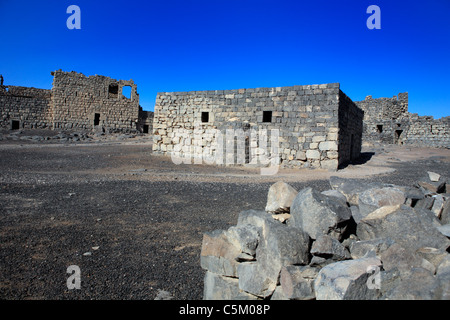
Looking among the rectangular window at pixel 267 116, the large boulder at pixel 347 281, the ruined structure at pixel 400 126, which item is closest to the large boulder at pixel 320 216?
the large boulder at pixel 347 281

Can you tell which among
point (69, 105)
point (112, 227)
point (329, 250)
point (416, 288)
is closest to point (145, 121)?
point (69, 105)

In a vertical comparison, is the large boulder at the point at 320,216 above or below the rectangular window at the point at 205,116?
below

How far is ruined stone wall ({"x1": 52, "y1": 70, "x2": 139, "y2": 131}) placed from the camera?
2605 cm

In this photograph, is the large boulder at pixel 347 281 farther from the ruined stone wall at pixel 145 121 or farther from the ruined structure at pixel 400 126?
the ruined stone wall at pixel 145 121

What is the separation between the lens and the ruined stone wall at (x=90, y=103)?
1025 inches

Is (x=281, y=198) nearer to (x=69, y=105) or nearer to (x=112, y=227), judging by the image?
(x=112, y=227)

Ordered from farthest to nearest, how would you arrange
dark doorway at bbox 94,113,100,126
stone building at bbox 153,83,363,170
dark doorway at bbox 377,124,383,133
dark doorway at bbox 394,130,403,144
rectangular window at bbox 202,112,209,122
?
1. dark doorway at bbox 377,124,383,133
2. dark doorway at bbox 394,130,403,144
3. dark doorway at bbox 94,113,100,126
4. rectangular window at bbox 202,112,209,122
5. stone building at bbox 153,83,363,170

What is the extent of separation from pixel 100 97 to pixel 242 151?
19821 millimetres

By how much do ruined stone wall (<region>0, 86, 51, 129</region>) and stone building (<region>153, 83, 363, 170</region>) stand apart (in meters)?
17.3

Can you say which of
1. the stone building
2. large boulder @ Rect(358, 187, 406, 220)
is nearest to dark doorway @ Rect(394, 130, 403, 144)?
the stone building

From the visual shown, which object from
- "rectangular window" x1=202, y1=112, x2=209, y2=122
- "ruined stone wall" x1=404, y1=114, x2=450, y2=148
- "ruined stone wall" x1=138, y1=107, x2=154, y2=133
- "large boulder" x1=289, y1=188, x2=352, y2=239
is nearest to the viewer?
"large boulder" x1=289, y1=188, x2=352, y2=239

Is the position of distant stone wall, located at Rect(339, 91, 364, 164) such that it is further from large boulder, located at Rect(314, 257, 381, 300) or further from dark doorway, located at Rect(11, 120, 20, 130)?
dark doorway, located at Rect(11, 120, 20, 130)

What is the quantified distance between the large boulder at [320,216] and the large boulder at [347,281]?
0.42 meters
